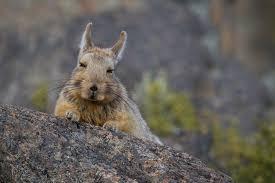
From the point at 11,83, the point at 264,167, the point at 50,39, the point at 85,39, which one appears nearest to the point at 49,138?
the point at 85,39

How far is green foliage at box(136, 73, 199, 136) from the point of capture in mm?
18688

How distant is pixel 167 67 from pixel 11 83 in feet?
14.7

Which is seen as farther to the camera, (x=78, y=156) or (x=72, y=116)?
(x=72, y=116)

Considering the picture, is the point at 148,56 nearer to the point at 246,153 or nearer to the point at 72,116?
the point at 246,153

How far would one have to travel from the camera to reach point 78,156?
8758mm

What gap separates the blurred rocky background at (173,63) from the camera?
18922 millimetres

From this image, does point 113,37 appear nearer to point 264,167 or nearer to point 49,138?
point 264,167

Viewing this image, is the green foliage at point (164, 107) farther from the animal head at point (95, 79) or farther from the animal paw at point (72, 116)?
the animal paw at point (72, 116)

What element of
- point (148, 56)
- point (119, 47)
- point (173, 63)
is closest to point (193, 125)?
point (173, 63)

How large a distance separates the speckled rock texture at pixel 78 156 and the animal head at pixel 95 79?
0.86 m

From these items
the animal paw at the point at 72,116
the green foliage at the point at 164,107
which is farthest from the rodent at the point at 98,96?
the green foliage at the point at 164,107

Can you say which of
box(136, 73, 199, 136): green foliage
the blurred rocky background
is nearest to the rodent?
the blurred rocky background

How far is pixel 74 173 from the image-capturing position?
8508 millimetres

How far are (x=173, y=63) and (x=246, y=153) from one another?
191 inches
